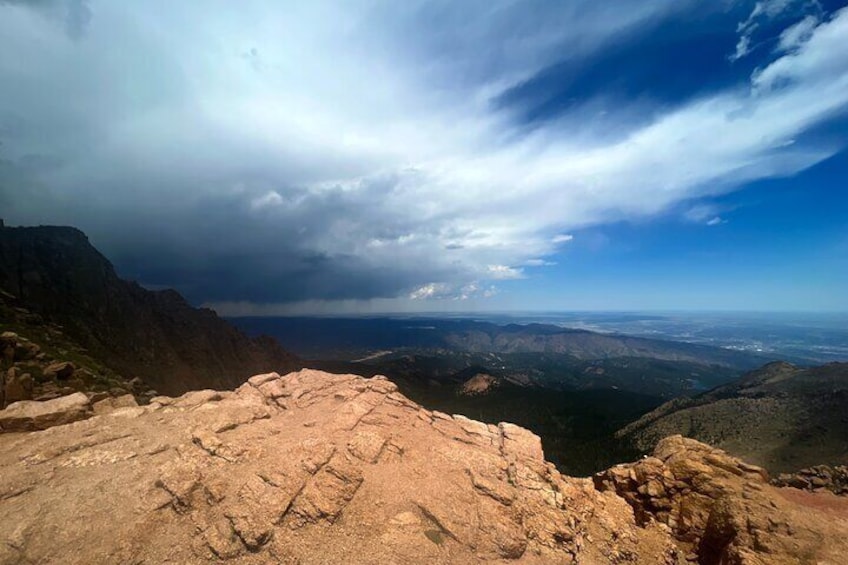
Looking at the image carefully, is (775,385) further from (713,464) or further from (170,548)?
(170,548)

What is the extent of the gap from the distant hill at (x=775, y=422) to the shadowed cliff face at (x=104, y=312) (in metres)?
190

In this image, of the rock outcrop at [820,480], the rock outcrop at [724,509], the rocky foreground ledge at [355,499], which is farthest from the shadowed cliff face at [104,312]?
the rock outcrop at [820,480]

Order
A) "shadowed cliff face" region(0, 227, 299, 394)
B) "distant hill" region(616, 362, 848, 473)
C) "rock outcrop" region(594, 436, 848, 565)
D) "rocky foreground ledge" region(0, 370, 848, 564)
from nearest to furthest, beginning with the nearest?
"rocky foreground ledge" region(0, 370, 848, 564), "rock outcrop" region(594, 436, 848, 565), "distant hill" region(616, 362, 848, 473), "shadowed cliff face" region(0, 227, 299, 394)

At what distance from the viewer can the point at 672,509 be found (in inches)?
1108

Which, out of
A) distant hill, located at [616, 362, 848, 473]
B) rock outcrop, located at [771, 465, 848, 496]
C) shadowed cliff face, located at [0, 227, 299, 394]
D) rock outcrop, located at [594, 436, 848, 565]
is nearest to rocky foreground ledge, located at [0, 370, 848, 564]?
rock outcrop, located at [594, 436, 848, 565]

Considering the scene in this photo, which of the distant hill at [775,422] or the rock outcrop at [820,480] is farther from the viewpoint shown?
the distant hill at [775,422]

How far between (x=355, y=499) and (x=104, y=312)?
18241 cm

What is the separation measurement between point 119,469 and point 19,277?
17125cm

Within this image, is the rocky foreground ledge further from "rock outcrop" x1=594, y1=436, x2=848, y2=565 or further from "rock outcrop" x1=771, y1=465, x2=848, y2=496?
"rock outcrop" x1=771, y1=465, x2=848, y2=496

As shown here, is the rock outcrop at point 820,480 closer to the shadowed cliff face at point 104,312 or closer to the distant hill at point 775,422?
the distant hill at point 775,422

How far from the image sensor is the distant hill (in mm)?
106500

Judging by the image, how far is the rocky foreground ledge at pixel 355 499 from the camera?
62.1 ft

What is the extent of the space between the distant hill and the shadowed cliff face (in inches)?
7498

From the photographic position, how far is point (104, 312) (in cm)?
15475
